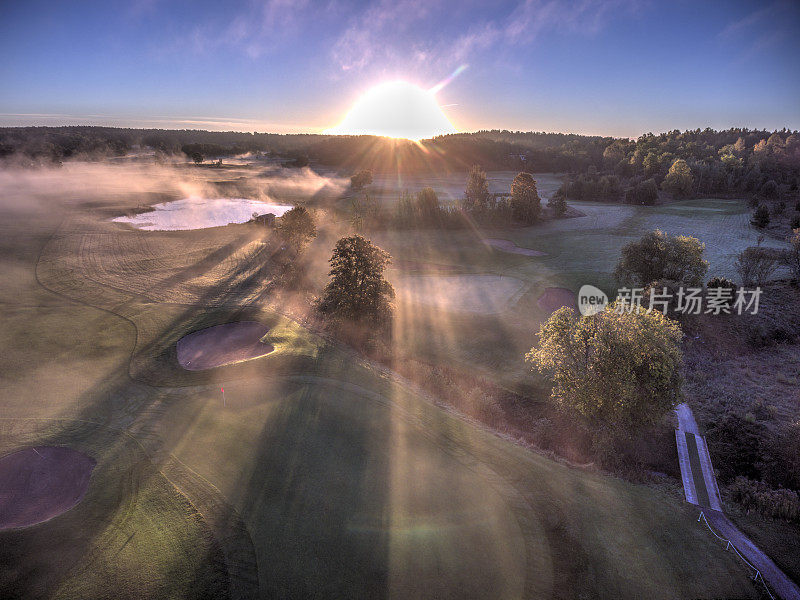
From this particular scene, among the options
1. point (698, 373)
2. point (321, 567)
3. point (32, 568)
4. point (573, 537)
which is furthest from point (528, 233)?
point (32, 568)

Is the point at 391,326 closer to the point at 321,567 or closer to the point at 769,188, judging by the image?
the point at 321,567

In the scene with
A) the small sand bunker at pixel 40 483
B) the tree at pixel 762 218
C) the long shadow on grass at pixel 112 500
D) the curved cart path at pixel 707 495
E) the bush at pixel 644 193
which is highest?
the bush at pixel 644 193

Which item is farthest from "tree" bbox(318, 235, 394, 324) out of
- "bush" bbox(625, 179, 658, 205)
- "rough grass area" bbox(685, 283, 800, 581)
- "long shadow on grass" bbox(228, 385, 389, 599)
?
"bush" bbox(625, 179, 658, 205)

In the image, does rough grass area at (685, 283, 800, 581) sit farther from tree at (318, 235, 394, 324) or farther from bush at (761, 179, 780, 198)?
bush at (761, 179, 780, 198)

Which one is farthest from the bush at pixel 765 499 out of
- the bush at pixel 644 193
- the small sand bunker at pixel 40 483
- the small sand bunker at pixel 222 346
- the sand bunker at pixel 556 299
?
the bush at pixel 644 193

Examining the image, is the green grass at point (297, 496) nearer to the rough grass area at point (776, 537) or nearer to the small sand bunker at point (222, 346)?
the small sand bunker at point (222, 346)

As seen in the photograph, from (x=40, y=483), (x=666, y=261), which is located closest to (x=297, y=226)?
(x=40, y=483)
